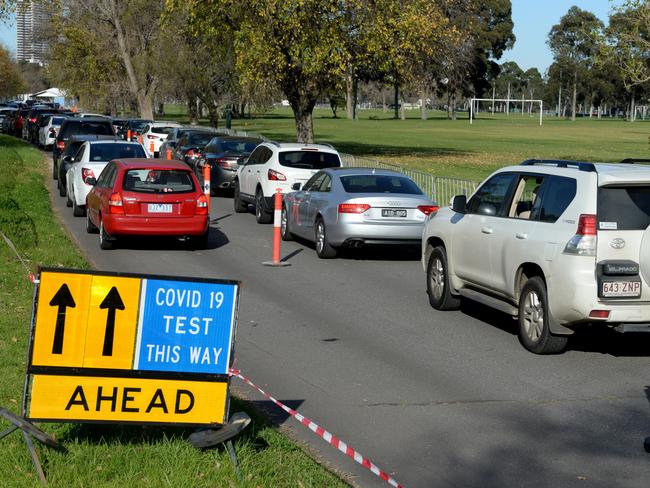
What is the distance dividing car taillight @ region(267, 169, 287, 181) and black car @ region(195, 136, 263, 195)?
595 cm

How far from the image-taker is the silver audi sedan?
57.7ft

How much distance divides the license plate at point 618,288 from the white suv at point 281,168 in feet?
43.4

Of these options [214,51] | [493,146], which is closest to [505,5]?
[493,146]

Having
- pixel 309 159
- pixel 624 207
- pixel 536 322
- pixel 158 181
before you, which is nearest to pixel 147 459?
pixel 536 322

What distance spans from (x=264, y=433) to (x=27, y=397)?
1.65m

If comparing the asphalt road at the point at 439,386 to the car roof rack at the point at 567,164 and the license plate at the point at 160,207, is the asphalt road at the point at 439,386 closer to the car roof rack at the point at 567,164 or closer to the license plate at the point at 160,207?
the car roof rack at the point at 567,164

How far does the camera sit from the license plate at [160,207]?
58.9ft

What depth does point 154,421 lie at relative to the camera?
667 centimetres

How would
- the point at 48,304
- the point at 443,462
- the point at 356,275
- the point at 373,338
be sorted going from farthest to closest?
the point at 356,275
the point at 373,338
the point at 443,462
the point at 48,304

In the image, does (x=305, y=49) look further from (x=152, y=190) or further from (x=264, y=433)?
(x=264, y=433)

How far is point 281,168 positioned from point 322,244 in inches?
214

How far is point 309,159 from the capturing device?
23625mm

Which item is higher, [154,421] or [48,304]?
[48,304]

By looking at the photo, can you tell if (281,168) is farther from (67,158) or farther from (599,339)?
(599,339)
